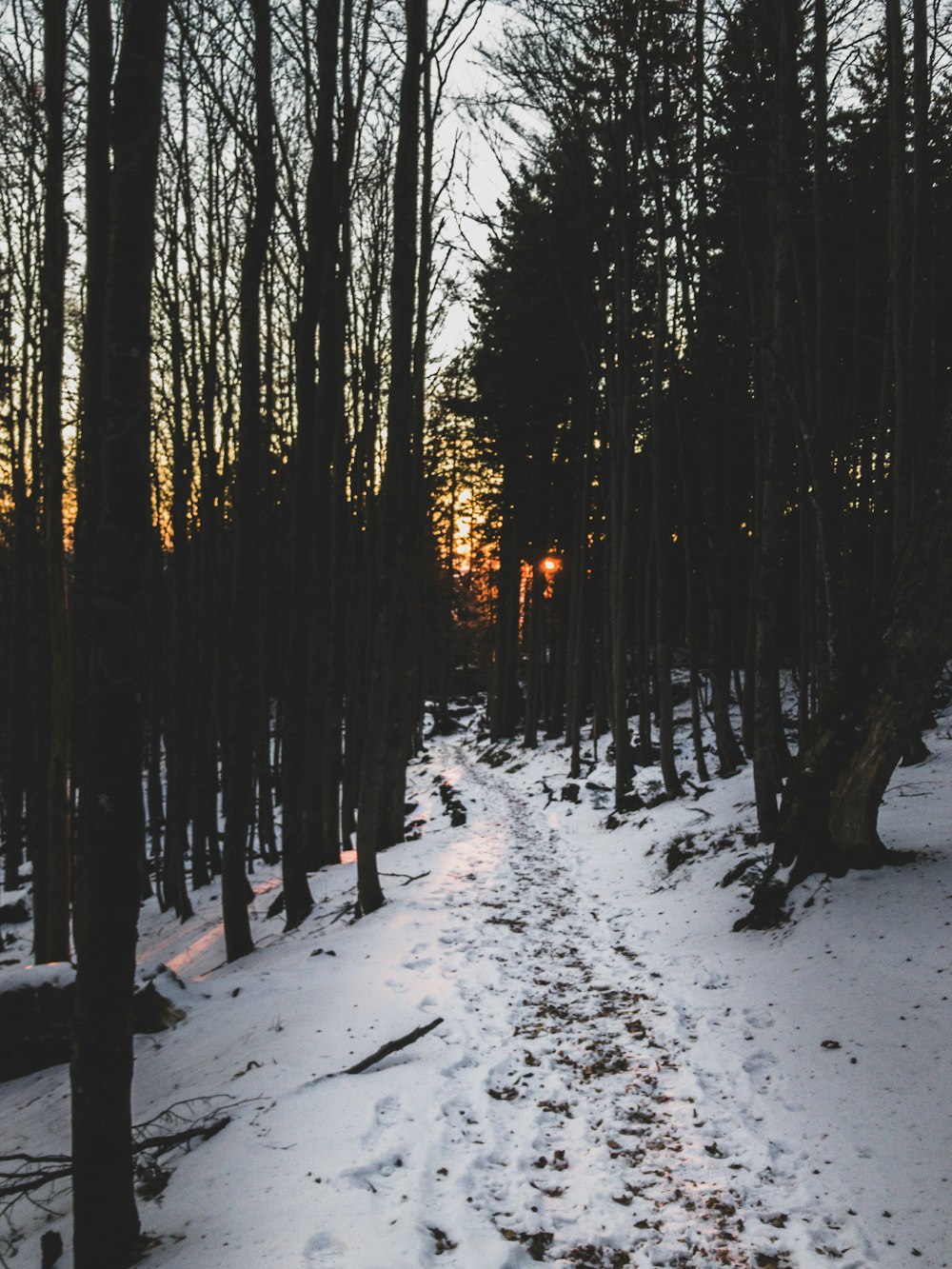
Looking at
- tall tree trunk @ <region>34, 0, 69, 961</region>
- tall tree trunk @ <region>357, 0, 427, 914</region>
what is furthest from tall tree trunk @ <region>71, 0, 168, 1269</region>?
tall tree trunk @ <region>34, 0, 69, 961</region>

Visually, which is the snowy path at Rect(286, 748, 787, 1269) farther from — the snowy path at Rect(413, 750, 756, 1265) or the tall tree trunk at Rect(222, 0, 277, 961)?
→ the tall tree trunk at Rect(222, 0, 277, 961)

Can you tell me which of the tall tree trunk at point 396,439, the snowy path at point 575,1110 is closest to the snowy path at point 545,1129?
the snowy path at point 575,1110

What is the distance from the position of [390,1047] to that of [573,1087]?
114 centimetres

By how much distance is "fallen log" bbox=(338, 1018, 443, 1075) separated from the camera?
418 centimetres

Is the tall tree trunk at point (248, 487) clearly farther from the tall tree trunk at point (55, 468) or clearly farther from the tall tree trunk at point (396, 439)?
the tall tree trunk at point (55, 468)

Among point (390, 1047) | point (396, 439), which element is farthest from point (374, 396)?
point (390, 1047)

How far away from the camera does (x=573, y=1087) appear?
4121mm

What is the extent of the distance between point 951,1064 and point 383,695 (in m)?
5.52

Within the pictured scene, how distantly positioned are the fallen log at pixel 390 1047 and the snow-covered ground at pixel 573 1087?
0.18 ft

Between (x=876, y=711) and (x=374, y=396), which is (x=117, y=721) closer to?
(x=876, y=711)

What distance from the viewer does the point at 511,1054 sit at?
177 inches

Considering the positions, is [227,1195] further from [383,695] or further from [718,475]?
[718,475]

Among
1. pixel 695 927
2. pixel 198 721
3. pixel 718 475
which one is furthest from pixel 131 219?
pixel 718 475

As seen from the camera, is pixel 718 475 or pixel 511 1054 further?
pixel 718 475
